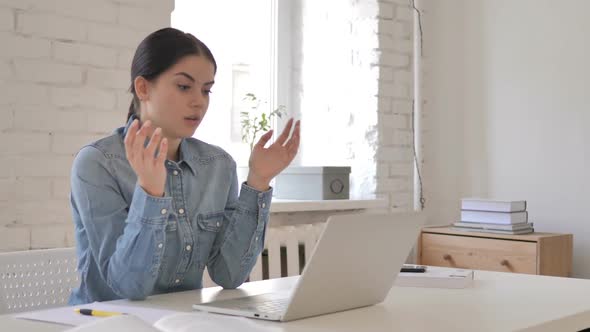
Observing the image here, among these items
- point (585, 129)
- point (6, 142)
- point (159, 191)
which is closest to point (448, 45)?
point (585, 129)

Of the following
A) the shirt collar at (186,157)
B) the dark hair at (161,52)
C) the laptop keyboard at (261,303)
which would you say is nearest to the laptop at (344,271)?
the laptop keyboard at (261,303)

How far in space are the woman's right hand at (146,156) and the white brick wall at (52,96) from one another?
3.56 ft

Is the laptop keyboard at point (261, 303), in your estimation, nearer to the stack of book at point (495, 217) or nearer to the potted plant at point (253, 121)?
the stack of book at point (495, 217)

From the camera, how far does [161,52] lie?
2.01 m

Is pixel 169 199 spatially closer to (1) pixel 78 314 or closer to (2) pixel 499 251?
(1) pixel 78 314

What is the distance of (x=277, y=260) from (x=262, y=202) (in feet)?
3.51

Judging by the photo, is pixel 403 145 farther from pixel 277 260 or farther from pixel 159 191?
pixel 159 191

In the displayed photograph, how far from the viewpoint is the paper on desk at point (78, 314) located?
1377 millimetres

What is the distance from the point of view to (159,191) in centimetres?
→ 165

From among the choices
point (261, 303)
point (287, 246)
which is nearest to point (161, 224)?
point (261, 303)

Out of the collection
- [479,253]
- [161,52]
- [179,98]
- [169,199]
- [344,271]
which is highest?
[161,52]

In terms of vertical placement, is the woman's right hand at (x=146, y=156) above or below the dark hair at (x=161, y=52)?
below

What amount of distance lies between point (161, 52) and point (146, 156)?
50 cm

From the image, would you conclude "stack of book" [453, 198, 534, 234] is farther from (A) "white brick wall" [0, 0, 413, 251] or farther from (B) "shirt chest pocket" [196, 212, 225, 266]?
(B) "shirt chest pocket" [196, 212, 225, 266]
